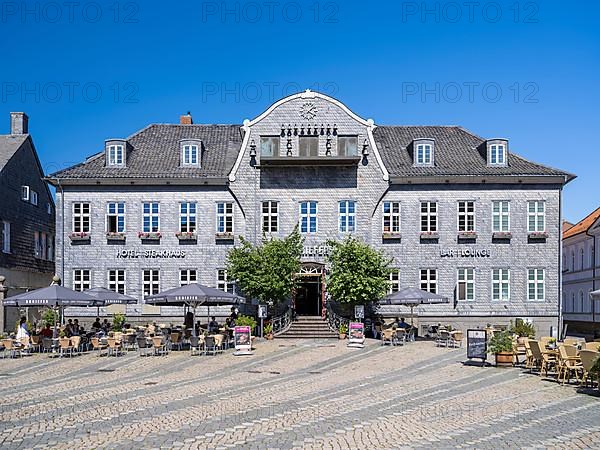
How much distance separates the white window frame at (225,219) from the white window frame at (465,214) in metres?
11.5

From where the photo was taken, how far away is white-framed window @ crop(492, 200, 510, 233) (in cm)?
3806

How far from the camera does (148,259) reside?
37.9 meters

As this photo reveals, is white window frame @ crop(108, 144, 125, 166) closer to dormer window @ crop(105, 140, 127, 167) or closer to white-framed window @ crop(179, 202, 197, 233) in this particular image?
dormer window @ crop(105, 140, 127, 167)

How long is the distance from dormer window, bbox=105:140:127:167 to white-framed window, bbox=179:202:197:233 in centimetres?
397

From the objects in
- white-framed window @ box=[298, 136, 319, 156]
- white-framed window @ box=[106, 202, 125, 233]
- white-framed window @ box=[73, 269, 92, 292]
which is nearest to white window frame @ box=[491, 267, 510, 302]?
white-framed window @ box=[298, 136, 319, 156]

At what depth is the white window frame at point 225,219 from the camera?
3806 cm

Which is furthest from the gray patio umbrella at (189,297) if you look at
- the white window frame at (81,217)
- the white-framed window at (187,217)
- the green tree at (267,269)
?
the white window frame at (81,217)

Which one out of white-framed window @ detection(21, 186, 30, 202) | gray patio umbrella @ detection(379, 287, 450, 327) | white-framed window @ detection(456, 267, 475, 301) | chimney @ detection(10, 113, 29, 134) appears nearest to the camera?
gray patio umbrella @ detection(379, 287, 450, 327)

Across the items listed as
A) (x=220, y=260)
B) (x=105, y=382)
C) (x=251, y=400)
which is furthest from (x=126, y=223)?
(x=251, y=400)

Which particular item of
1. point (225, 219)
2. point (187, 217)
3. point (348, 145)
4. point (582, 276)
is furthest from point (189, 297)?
→ point (582, 276)

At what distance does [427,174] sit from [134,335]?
54.3 ft

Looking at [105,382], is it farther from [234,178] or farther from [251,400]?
[234,178]

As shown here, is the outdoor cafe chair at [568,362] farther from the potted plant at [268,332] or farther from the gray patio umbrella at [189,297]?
the potted plant at [268,332]

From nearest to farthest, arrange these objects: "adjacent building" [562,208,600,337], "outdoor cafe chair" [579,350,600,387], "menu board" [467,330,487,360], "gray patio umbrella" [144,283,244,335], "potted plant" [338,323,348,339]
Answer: "outdoor cafe chair" [579,350,600,387] → "menu board" [467,330,487,360] → "gray patio umbrella" [144,283,244,335] → "potted plant" [338,323,348,339] → "adjacent building" [562,208,600,337]
